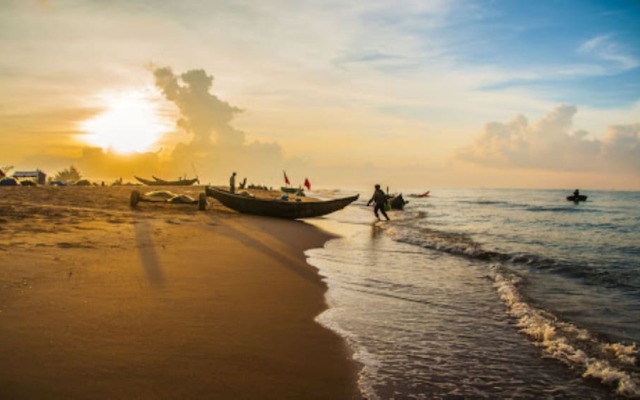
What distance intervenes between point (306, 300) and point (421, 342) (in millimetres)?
2226

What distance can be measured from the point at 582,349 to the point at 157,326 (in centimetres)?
547

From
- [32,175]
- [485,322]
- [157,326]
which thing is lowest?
[485,322]

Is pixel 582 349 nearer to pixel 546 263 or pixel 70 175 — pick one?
pixel 546 263

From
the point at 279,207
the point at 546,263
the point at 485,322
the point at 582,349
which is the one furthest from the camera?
the point at 279,207

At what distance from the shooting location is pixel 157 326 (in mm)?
4930

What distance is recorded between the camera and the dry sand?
11.7 ft

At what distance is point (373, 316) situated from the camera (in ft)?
20.8

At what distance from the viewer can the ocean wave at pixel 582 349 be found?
4.46 metres

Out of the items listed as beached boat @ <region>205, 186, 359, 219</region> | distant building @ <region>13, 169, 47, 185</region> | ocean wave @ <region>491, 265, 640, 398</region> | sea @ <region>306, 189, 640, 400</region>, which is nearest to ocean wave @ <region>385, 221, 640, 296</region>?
Answer: sea @ <region>306, 189, 640, 400</region>

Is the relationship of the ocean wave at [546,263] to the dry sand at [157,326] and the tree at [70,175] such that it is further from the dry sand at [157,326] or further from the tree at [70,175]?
the tree at [70,175]

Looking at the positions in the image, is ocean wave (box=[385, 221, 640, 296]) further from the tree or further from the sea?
the tree

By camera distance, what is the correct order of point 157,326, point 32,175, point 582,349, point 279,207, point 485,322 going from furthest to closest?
point 32,175
point 279,207
point 485,322
point 582,349
point 157,326

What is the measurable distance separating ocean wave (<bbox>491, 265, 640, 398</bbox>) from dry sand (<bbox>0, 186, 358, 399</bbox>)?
2771 millimetres

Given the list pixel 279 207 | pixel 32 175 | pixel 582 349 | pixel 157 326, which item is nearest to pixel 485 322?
pixel 582 349
